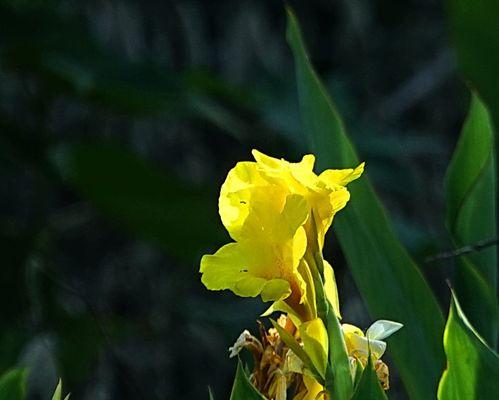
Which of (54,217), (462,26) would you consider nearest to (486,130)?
(462,26)

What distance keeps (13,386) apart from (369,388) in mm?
229

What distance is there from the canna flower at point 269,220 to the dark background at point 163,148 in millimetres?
1012

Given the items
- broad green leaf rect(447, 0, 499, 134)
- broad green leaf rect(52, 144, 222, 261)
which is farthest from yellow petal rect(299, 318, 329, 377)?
broad green leaf rect(52, 144, 222, 261)

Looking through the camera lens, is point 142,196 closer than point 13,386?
No

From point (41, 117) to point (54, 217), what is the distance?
0.42m

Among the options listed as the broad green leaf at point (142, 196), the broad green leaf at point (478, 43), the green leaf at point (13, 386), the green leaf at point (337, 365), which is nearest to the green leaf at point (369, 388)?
the green leaf at point (337, 365)

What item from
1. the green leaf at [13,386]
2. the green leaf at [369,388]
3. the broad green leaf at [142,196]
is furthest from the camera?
the broad green leaf at [142,196]

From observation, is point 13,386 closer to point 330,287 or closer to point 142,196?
point 330,287

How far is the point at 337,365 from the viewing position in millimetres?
614

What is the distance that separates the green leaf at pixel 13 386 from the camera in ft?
2.22

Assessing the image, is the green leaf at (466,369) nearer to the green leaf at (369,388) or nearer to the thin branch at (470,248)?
the green leaf at (369,388)

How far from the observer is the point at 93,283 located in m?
2.50

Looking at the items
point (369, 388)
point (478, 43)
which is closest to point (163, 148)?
point (478, 43)

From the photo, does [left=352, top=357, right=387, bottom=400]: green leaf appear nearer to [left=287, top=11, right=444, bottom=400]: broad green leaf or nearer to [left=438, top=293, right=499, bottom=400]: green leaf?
[left=438, top=293, right=499, bottom=400]: green leaf
